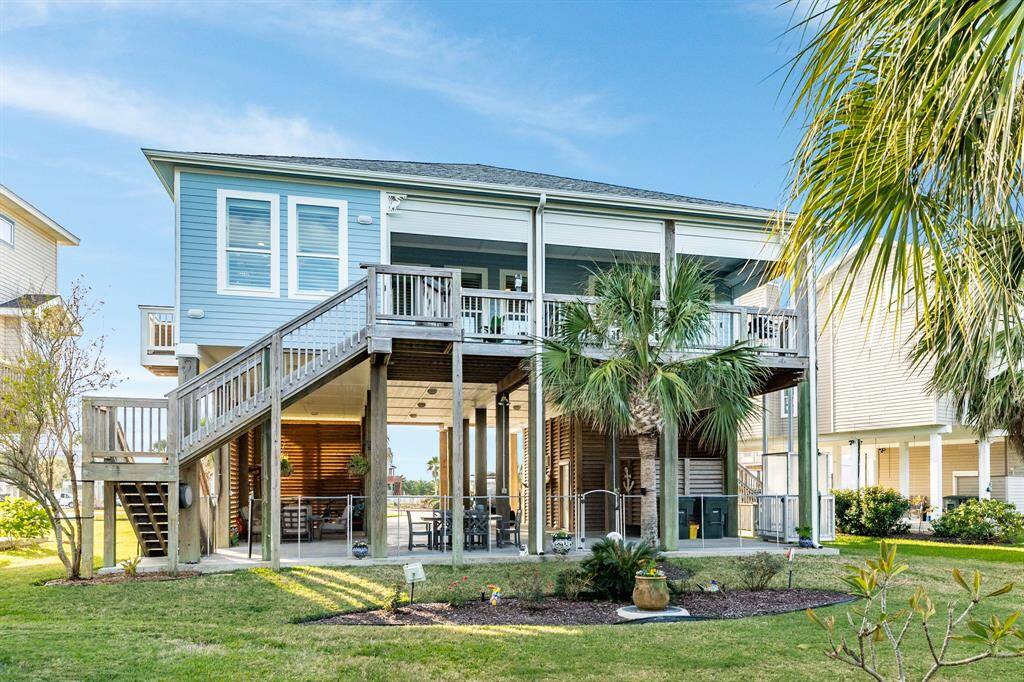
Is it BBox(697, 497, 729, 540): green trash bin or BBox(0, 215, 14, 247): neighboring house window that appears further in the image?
BBox(0, 215, 14, 247): neighboring house window

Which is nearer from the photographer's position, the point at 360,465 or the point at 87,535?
the point at 87,535

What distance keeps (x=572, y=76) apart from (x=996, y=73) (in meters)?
25.2

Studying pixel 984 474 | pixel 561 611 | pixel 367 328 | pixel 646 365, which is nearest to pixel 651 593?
pixel 561 611

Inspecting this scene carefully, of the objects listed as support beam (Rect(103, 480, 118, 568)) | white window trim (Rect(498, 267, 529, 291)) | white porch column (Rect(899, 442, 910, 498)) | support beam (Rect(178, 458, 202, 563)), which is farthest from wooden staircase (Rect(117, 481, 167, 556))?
white porch column (Rect(899, 442, 910, 498))

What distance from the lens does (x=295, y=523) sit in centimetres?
1923

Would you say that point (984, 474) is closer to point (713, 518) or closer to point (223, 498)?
point (713, 518)

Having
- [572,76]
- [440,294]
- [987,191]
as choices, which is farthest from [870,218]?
[572,76]

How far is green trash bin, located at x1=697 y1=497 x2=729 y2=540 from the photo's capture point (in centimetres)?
1806

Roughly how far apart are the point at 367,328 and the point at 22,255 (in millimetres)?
18007

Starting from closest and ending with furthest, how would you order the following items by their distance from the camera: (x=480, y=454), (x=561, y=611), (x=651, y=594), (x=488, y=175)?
(x=651, y=594)
(x=561, y=611)
(x=488, y=175)
(x=480, y=454)

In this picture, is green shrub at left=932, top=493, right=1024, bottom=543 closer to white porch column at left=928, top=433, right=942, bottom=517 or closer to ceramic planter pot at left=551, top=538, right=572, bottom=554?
white porch column at left=928, top=433, right=942, bottom=517

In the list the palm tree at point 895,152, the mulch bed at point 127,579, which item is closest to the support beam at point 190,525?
the mulch bed at point 127,579

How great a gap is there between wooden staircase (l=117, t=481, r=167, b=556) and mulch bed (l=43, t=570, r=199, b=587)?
123 cm

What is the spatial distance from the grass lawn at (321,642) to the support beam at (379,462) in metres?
1.72
